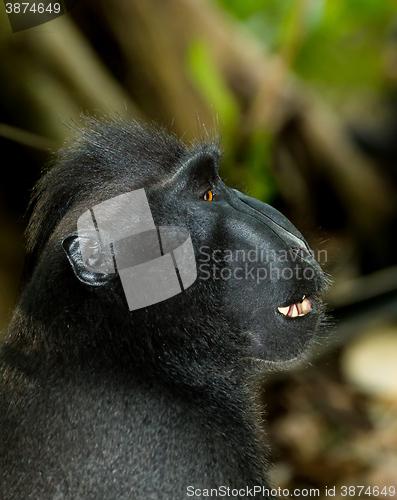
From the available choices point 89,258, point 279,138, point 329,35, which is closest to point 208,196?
point 89,258

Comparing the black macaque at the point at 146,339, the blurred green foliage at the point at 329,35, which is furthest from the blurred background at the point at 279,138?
the black macaque at the point at 146,339

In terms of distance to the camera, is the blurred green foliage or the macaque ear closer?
the macaque ear

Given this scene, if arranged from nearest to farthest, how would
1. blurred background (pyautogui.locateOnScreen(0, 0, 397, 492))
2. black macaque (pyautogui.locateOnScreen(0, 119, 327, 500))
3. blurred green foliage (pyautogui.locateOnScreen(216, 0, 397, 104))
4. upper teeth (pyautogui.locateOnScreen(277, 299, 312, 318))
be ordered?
black macaque (pyautogui.locateOnScreen(0, 119, 327, 500))
upper teeth (pyautogui.locateOnScreen(277, 299, 312, 318))
blurred background (pyautogui.locateOnScreen(0, 0, 397, 492))
blurred green foliage (pyautogui.locateOnScreen(216, 0, 397, 104))

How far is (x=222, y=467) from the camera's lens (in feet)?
5.95

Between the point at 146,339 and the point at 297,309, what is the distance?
597 mm

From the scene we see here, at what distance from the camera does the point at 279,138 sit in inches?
198

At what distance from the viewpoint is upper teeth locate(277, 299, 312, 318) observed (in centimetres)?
207

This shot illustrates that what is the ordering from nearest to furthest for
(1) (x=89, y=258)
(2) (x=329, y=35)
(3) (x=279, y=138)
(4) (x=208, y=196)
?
(1) (x=89, y=258), (4) (x=208, y=196), (3) (x=279, y=138), (2) (x=329, y=35)

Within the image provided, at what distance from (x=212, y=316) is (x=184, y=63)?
2.85 meters

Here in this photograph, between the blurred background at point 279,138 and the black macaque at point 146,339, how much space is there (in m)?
0.56

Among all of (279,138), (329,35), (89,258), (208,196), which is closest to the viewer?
(89,258)

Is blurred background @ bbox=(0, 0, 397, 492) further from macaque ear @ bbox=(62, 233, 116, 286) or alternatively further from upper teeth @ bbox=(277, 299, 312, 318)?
macaque ear @ bbox=(62, 233, 116, 286)

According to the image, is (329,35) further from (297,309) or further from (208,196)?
(297,309)

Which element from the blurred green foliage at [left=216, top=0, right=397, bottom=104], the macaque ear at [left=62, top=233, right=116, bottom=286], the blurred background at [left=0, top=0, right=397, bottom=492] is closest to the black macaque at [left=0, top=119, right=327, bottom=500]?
the macaque ear at [left=62, top=233, right=116, bottom=286]
